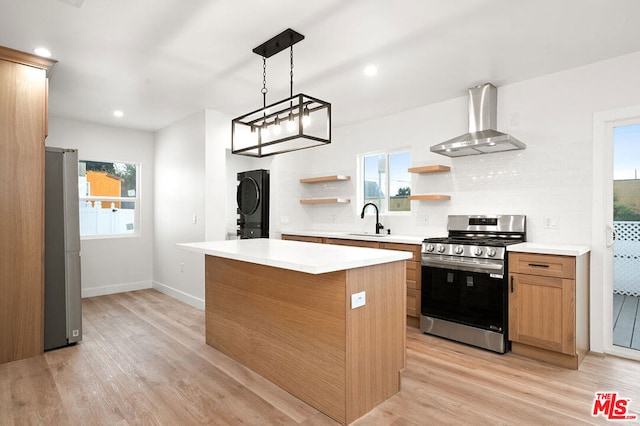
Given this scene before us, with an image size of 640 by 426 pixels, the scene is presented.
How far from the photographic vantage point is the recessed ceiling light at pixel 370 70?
10.5 ft

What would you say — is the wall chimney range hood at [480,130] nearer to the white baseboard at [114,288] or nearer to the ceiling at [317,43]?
the ceiling at [317,43]

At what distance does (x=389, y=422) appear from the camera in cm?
205

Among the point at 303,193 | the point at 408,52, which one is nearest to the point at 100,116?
the point at 303,193

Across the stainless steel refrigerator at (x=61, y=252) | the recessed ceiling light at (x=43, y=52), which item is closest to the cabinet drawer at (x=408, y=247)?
the stainless steel refrigerator at (x=61, y=252)

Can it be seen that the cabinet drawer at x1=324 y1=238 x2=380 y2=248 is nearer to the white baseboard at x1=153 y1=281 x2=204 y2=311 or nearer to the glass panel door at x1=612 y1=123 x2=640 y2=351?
the white baseboard at x1=153 y1=281 x2=204 y2=311

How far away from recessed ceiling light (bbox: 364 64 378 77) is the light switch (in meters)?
2.09

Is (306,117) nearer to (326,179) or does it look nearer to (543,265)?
(543,265)

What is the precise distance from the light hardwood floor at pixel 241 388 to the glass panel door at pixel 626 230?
1.23 feet

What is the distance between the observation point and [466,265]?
3.26 metres

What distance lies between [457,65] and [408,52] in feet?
1.78

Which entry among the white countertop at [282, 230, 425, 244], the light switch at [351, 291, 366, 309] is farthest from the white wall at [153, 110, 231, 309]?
the light switch at [351, 291, 366, 309]

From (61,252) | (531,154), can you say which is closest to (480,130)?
(531,154)

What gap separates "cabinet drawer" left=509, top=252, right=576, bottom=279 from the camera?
276cm

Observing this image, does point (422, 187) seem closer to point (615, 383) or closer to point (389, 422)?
point (615, 383)
